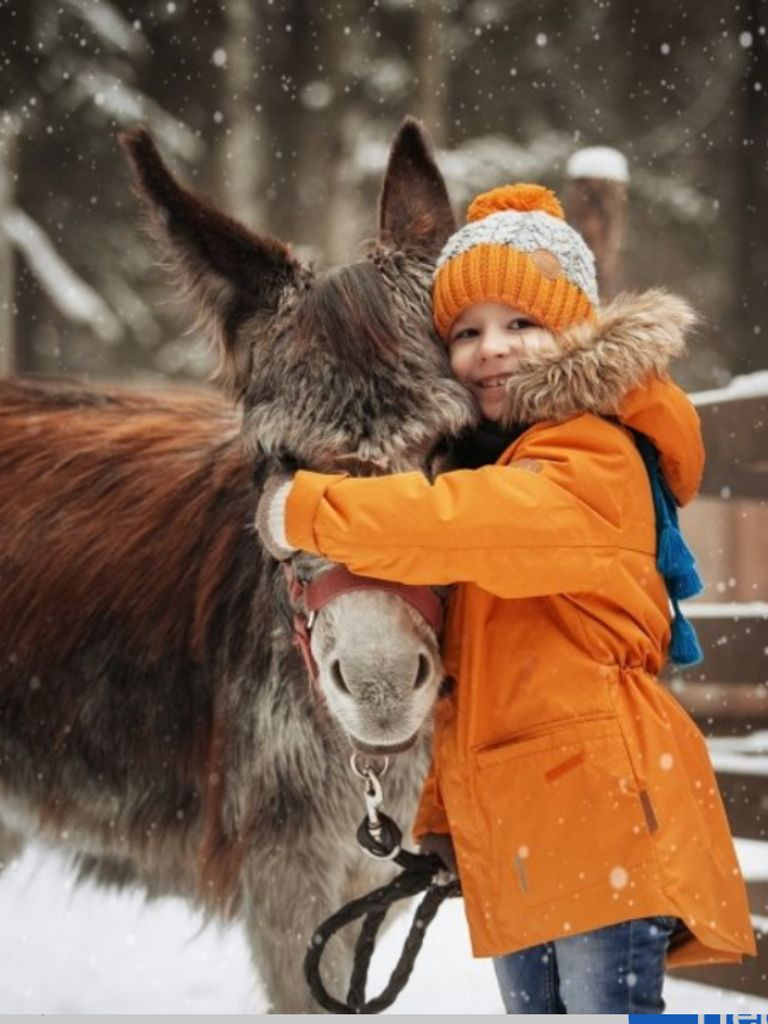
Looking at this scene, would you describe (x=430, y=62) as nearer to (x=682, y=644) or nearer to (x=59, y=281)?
(x=59, y=281)

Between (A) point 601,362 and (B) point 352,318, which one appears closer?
(A) point 601,362

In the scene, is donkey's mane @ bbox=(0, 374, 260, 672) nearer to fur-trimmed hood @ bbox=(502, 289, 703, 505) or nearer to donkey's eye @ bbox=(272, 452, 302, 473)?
donkey's eye @ bbox=(272, 452, 302, 473)

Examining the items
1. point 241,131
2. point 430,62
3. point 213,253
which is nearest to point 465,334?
point 213,253

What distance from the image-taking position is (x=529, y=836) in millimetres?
1400

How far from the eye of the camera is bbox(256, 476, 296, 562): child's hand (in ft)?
4.69

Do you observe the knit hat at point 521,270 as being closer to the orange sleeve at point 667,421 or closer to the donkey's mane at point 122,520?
the orange sleeve at point 667,421

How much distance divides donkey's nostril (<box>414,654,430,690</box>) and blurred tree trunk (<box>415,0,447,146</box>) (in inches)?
182

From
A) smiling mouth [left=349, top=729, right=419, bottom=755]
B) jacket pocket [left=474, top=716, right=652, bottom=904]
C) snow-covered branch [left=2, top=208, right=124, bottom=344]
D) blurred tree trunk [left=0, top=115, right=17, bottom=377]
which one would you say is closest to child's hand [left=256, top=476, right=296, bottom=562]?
smiling mouth [left=349, top=729, right=419, bottom=755]

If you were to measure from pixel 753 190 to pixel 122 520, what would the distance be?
3169mm

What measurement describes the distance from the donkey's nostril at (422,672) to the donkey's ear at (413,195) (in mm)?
749

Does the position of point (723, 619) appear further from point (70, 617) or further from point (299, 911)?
point (70, 617)

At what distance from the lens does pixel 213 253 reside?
5.63ft

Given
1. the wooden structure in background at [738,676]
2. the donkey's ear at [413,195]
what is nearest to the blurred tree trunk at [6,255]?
the wooden structure in background at [738,676]

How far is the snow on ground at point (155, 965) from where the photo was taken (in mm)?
2654
